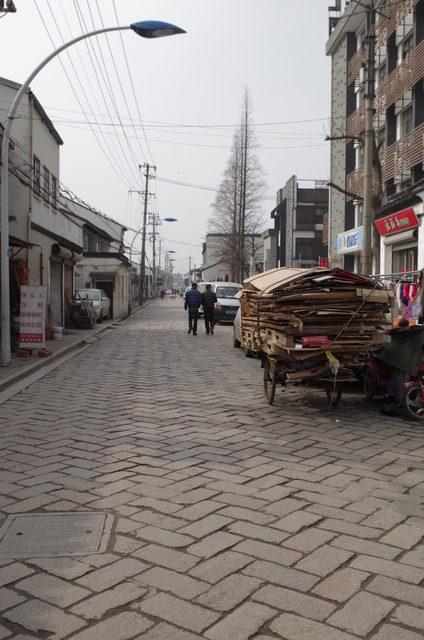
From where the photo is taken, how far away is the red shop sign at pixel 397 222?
18.4m

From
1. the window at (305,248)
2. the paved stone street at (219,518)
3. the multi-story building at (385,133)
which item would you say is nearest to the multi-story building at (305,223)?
the window at (305,248)

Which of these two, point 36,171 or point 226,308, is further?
point 226,308

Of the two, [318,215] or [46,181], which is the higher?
[318,215]

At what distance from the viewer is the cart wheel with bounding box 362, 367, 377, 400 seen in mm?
8369

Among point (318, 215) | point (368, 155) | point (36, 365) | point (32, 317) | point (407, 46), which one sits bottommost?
point (36, 365)

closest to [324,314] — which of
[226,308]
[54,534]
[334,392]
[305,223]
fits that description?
[334,392]

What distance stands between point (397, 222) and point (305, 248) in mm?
38689

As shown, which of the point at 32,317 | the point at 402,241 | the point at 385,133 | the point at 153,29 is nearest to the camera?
the point at 153,29

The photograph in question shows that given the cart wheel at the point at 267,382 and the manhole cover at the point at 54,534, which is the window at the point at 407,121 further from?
the manhole cover at the point at 54,534

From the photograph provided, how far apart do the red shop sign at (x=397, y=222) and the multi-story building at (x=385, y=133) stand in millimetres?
33

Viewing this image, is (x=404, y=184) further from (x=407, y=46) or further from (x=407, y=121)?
(x=407, y=46)

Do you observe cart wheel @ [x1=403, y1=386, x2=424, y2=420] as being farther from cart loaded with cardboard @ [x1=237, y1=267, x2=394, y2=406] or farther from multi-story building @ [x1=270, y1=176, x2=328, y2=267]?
multi-story building @ [x1=270, y1=176, x2=328, y2=267]

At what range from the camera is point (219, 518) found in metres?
4.05

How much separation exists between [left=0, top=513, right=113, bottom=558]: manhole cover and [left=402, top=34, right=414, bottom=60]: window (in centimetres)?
Answer: 2384
